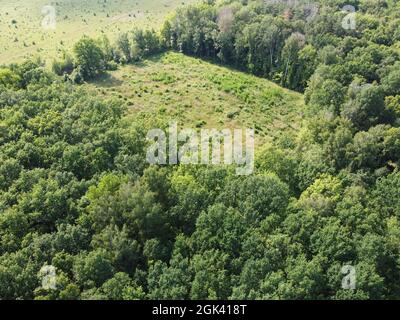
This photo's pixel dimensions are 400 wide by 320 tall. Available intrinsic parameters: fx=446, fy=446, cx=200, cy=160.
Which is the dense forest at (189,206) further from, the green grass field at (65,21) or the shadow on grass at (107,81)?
the green grass field at (65,21)

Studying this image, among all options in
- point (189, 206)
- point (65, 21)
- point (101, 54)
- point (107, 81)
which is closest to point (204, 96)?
point (107, 81)

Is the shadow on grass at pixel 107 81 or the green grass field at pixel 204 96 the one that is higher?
the shadow on grass at pixel 107 81

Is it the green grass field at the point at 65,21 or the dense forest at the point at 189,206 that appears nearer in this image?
the dense forest at the point at 189,206

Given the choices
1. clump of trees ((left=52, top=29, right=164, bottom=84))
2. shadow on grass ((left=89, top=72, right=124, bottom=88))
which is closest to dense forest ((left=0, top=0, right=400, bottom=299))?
clump of trees ((left=52, top=29, right=164, bottom=84))

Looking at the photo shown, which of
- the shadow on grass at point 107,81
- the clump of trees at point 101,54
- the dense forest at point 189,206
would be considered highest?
the clump of trees at point 101,54

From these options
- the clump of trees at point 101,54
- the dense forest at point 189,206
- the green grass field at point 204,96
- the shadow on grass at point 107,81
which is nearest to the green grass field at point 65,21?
the clump of trees at point 101,54

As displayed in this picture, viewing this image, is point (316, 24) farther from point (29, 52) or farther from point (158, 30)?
point (29, 52)
